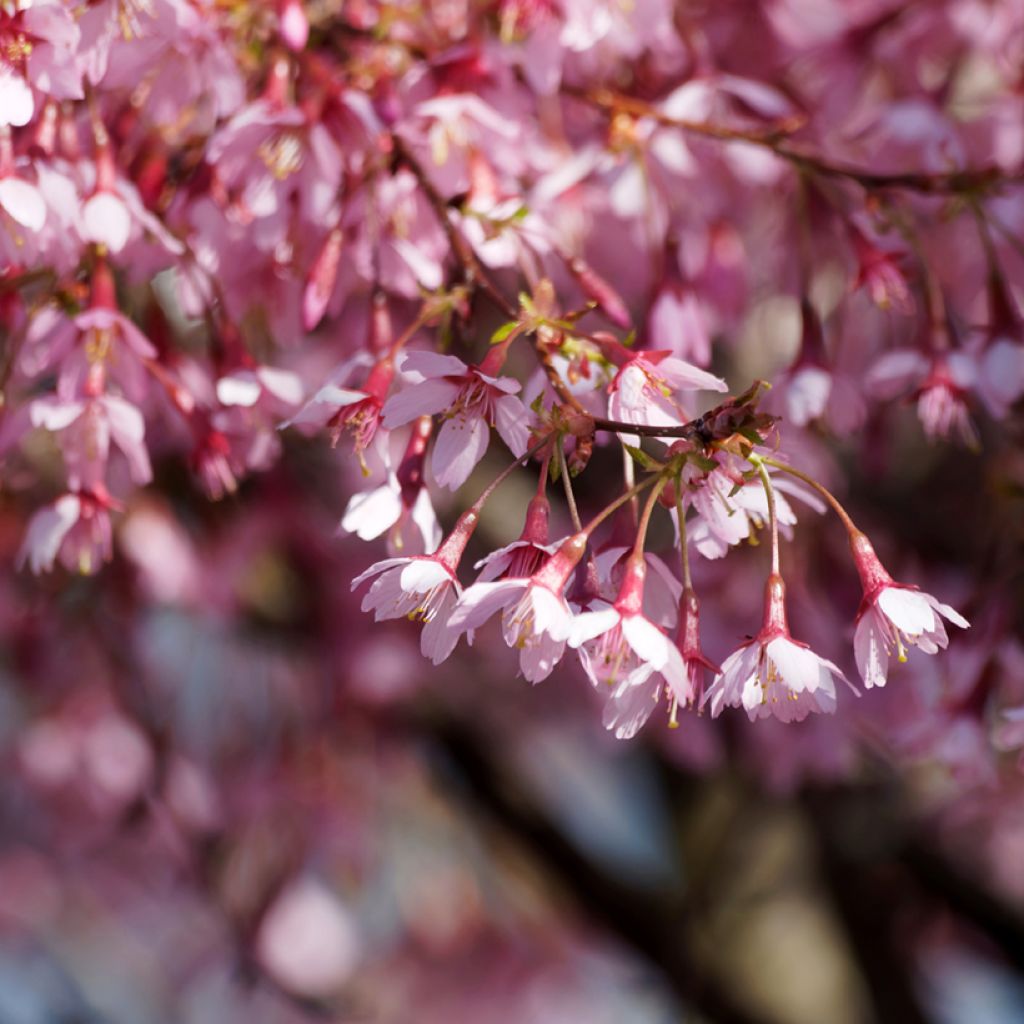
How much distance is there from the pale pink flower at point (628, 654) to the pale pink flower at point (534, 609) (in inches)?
0.8

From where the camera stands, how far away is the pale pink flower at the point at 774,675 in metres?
1.00

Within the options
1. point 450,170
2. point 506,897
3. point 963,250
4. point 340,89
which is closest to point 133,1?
point 340,89

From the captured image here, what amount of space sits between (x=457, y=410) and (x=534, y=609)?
0.23 meters

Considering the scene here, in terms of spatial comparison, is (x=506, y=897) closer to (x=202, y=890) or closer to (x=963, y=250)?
(x=202, y=890)

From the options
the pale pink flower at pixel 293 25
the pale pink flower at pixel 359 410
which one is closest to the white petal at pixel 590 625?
the pale pink flower at pixel 359 410

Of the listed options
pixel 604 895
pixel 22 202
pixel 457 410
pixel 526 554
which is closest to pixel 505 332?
pixel 457 410

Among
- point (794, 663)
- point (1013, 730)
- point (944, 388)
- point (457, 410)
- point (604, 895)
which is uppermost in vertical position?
point (457, 410)

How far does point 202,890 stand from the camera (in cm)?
280

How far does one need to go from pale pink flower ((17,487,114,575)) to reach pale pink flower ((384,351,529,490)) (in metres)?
0.43

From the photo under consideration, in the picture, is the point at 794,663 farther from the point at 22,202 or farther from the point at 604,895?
the point at 604,895

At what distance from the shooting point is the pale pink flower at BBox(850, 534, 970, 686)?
1020mm

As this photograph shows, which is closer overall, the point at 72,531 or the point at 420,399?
the point at 420,399

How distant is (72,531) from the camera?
1390 millimetres

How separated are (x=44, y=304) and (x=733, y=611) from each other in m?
1.11
